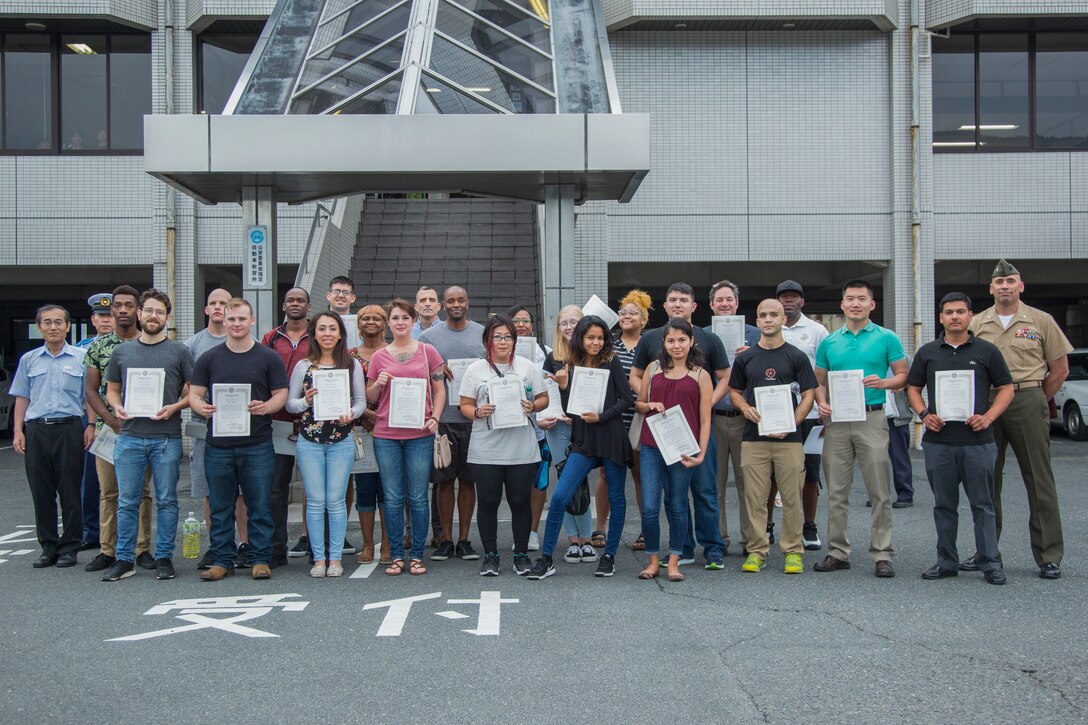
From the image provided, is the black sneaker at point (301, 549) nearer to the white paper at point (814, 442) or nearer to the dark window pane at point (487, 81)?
the white paper at point (814, 442)

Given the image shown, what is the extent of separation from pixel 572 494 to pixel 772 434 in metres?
1.43

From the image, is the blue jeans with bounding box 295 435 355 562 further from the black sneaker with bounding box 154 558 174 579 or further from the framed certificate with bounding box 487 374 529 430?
the framed certificate with bounding box 487 374 529 430

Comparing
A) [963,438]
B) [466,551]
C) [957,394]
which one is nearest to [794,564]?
[963,438]

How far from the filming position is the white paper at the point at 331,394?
705cm

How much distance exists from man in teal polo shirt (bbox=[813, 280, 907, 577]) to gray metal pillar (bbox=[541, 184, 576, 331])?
3.36 metres

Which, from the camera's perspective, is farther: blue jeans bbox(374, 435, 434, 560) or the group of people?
blue jeans bbox(374, 435, 434, 560)

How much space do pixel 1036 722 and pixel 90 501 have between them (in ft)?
22.6

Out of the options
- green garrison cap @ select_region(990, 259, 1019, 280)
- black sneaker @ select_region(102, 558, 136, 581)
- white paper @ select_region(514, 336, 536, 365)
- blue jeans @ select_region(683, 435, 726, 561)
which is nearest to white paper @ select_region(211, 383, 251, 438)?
black sneaker @ select_region(102, 558, 136, 581)

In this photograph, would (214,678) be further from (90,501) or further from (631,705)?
(90,501)

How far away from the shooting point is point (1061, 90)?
58.9ft

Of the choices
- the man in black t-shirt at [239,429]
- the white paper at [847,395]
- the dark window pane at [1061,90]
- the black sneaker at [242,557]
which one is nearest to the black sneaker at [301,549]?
the black sneaker at [242,557]

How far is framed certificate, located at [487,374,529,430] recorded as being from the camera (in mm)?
7074

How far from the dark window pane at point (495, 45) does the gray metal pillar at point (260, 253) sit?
2.95 m

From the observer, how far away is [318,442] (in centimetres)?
719
